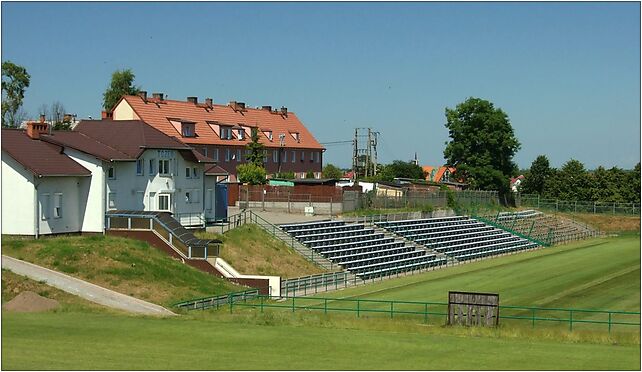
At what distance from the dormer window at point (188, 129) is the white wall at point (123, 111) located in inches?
181

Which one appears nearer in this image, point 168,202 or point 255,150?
point 168,202

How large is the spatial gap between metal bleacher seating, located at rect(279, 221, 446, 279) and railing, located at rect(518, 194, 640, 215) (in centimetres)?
4549

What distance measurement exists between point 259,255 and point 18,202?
48.6ft

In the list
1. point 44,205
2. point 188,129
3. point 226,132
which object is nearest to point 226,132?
point 226,132

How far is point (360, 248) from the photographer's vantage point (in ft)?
222

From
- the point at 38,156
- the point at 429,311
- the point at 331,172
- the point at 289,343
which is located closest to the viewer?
the point at 289,343

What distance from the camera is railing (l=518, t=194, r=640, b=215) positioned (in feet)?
367

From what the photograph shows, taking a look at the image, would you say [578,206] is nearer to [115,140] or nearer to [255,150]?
[255,150]

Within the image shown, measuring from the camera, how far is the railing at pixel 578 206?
112 meters

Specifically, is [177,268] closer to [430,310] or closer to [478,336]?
[430,310]

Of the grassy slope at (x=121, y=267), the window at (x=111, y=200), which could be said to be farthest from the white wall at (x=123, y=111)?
the grassy slope at (x=121, y=267)

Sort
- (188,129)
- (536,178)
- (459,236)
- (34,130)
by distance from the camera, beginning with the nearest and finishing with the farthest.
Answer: (34,130)
(459,236)
(188,129)
(536,178)

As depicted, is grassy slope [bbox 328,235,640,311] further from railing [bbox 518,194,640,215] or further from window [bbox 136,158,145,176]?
railing [bbox 518,194,640,215]

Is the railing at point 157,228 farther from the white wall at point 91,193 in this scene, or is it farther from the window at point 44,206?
the window at point 44,206
